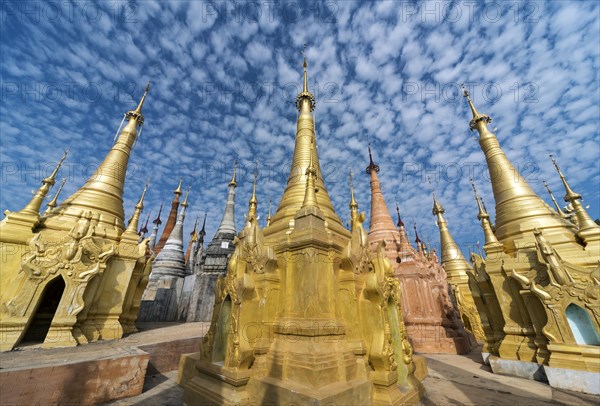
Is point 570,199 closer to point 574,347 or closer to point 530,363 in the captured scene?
point 574,347

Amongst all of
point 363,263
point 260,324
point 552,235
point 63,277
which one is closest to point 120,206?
point 63,277

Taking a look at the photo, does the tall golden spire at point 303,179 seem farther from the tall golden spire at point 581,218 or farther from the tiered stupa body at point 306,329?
the tall golden spire at point 581,218

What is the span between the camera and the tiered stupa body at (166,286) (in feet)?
52.5

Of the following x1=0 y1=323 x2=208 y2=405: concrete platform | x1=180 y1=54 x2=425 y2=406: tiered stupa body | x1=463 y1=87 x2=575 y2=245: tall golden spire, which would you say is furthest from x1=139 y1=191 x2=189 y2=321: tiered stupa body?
x1=463 y1=87 x2=575 y2=245: tall golden spire

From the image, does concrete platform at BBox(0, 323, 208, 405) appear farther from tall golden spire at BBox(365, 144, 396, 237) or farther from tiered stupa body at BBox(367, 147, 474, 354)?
tall golden spire at BBox(365, 144, 396, 237)

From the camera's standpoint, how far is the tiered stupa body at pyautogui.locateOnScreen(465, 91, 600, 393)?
7.13 m

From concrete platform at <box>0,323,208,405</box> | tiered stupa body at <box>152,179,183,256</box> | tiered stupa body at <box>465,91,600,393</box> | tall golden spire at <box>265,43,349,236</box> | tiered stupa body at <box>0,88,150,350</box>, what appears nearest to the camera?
concrete platform at <box>0,323,208,405</box>

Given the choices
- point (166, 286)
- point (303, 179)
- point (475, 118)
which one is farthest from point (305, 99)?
point (166, 286)

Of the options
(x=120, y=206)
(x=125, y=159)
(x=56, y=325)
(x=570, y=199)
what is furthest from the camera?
(x=125, y=159)

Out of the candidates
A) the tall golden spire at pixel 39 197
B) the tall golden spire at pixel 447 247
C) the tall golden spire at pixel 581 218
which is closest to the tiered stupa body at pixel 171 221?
the tall golden spire at pixel 39 197

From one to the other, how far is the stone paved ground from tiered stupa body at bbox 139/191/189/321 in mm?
9479

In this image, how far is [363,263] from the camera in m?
6.71

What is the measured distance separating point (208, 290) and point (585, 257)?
17493 mm

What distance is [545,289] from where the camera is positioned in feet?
25.9
